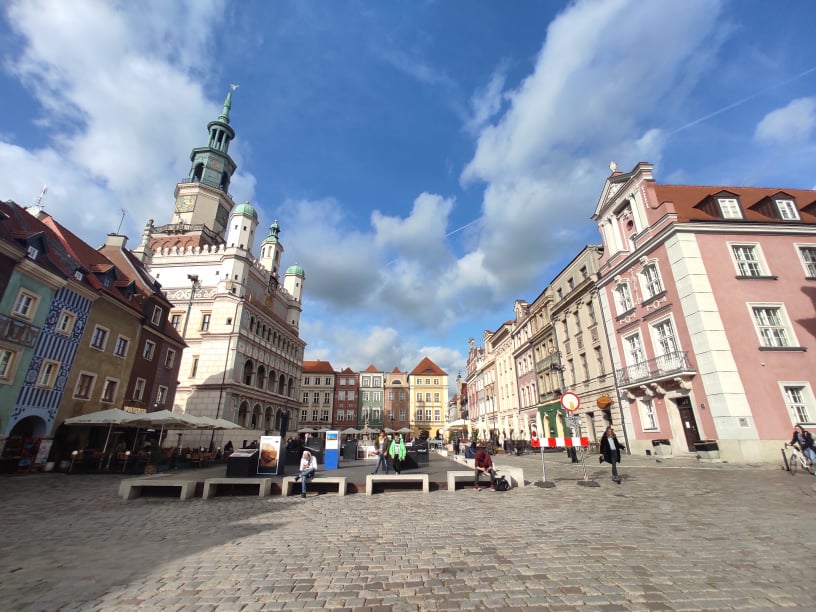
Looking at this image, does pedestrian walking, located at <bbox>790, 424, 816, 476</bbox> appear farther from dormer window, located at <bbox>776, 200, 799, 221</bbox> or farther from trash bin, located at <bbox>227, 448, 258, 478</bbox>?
trash bin, located at <bbox>227, 448, 258, 478</bbox>

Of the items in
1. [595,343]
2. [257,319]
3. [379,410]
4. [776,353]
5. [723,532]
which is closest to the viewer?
[723,532]

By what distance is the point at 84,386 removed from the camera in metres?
20.5

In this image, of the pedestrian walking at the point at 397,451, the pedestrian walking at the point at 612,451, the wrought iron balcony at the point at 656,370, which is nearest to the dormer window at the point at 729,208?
the wrought iron balcony at the point at 656,370

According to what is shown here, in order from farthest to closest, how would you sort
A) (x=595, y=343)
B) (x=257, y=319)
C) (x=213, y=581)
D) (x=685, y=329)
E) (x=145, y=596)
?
(x=257, y=319) → (x=595, y=343) → (x=685, y=329) → (x=213, y=581) → (x=145, y=596)

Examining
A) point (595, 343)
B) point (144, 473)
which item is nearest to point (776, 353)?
point (595, 343)

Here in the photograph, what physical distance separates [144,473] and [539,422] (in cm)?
3013

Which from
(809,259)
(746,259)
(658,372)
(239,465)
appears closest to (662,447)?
(658,372)

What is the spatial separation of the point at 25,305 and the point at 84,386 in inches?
221

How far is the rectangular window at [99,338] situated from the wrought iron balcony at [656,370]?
30368 millimetres

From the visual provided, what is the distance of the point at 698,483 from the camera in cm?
1118

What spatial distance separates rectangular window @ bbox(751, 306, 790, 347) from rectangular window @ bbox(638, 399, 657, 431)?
594cm

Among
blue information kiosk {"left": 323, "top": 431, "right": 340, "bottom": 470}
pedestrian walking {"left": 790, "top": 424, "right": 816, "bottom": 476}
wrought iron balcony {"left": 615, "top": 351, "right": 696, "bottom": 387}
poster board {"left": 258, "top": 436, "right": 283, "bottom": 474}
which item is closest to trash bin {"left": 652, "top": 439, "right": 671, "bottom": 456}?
wrought iron balcony {"left": 615, "top": 351, "right": 696, "bottom": 387}

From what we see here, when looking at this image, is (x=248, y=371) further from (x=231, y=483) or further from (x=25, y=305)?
(x=231, y=483)

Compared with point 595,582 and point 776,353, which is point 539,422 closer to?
point 776,353
